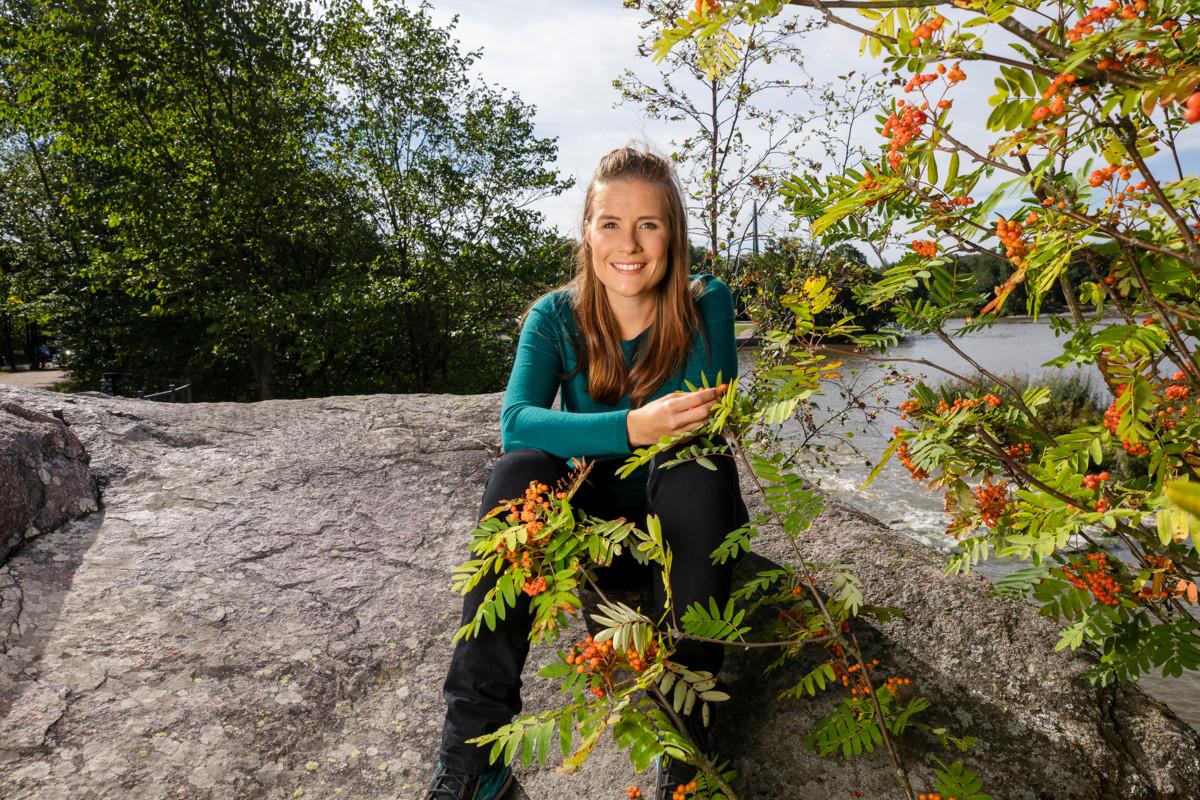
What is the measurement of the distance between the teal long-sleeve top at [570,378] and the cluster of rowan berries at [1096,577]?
939 millimetres

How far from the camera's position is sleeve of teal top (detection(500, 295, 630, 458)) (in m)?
1.92

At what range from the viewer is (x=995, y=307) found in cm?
141

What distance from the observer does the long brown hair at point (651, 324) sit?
229 centimetres

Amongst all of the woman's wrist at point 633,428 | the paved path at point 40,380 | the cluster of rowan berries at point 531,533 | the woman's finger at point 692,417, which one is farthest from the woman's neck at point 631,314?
the paved path at point 40,380

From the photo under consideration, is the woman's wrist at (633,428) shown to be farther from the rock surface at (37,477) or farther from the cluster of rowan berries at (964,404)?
the rock surface at (37,477)

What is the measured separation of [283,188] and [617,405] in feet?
34.9

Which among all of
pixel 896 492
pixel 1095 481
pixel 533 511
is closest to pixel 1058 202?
pixel 1095 481

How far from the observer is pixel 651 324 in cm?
238

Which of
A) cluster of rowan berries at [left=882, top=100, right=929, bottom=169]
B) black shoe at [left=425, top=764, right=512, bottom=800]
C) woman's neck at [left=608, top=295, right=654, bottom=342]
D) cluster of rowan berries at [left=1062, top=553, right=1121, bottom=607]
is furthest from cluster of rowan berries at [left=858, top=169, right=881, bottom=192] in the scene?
black shoe at [left=425, top=764, right=512, bottom=800]

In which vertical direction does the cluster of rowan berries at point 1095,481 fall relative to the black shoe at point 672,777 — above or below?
above

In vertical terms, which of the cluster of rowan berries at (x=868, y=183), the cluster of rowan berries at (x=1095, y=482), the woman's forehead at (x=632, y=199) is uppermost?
the woman's forehead at (x=632, y=199)

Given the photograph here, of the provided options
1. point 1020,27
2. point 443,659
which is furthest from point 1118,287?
point 443,659

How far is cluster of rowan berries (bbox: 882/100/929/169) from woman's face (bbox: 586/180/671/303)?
1.00 meters

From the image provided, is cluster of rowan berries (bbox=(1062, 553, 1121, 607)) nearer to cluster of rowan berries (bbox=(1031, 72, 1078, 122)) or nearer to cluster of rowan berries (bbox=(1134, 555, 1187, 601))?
cluster of rowan berries (bbox=(1134, 555, 1187, 601))
